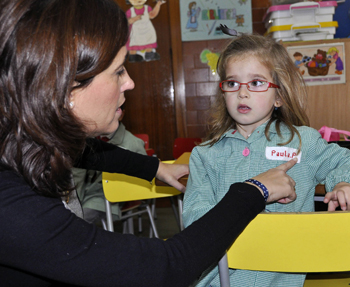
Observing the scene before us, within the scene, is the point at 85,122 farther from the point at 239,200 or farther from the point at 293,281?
the point at 293,281

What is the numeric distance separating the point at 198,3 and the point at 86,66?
332cm

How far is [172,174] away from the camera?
1.43 meters

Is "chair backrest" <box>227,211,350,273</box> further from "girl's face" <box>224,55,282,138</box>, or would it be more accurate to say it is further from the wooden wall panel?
the wooden wall panel

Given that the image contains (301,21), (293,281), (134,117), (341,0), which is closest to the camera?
(293,281)

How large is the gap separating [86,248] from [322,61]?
260 centimetres

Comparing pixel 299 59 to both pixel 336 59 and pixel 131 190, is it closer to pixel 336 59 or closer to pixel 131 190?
pixel 336 59

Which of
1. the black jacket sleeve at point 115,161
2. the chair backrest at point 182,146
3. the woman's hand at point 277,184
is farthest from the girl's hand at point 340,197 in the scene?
the chair backrest at point 182,146

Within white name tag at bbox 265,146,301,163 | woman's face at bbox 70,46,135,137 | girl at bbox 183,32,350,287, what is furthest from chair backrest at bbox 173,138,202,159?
woman's face at bbox 70,46,135,137

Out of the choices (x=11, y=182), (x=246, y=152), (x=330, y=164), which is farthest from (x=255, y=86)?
(x=11, y=182)

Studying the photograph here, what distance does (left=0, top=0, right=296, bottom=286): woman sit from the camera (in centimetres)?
65

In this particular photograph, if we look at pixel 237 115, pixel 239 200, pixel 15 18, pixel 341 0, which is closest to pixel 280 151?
pixel 237 115

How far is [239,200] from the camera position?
0.78 metres

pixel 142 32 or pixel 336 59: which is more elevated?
pixel 142 32

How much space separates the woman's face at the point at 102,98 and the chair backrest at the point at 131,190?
2.79ft
